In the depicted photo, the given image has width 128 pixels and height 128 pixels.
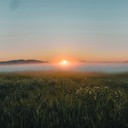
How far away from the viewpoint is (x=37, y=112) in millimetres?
9266

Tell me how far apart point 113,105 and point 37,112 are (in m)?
2.67

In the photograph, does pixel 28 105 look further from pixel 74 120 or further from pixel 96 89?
pixel 96 89

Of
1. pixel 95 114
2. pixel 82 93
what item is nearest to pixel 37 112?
pixel 95 114

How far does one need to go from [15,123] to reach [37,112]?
75cm

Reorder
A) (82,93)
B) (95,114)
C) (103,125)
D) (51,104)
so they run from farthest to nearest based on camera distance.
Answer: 1. (82,93)
2. (51,104)
3. (95,114)
4. (103,125)

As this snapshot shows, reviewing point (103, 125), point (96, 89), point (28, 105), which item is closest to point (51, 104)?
point (28, 105)

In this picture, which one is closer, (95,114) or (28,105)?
(95,114)

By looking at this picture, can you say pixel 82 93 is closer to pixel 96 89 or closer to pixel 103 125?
pixel 96 89

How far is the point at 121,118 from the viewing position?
886cm

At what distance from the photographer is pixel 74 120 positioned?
8641 millimetres

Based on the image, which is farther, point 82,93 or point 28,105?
point 82,93

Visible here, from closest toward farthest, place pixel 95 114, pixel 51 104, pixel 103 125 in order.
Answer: pixel 103 125 < pixel 95 114 < pixel 51 104

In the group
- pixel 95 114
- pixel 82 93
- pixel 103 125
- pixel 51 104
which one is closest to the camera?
pixel 103 125

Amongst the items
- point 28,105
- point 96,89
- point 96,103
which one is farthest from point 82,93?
point 28,105
